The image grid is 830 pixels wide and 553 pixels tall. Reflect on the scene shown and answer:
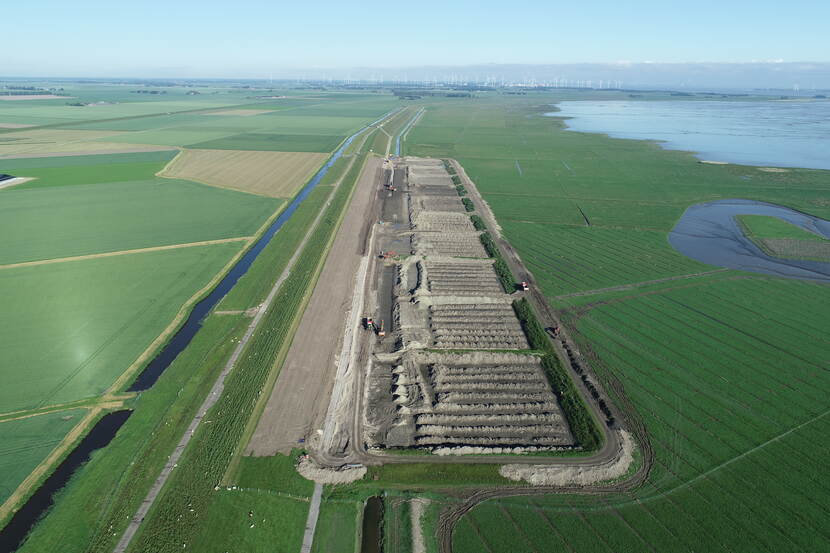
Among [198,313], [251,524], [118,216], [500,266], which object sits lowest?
[251,524]

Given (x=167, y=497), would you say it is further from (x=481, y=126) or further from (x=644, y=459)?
(x=481, y=126)

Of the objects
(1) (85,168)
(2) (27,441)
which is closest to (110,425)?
(2) (27,441)

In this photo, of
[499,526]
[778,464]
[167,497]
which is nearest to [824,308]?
[778,464]

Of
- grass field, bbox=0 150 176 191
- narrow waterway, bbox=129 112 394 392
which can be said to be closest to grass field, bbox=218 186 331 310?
narrow waterway, bbox=129 112 394 392

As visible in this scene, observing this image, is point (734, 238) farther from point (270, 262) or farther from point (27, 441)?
point (27, 441)

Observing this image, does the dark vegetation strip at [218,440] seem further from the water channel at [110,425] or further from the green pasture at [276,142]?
the green pasture at [276,142]

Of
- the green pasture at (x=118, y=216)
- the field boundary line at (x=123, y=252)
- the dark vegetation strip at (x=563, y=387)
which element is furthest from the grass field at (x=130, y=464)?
the green pasture at (x=118, y=216)
